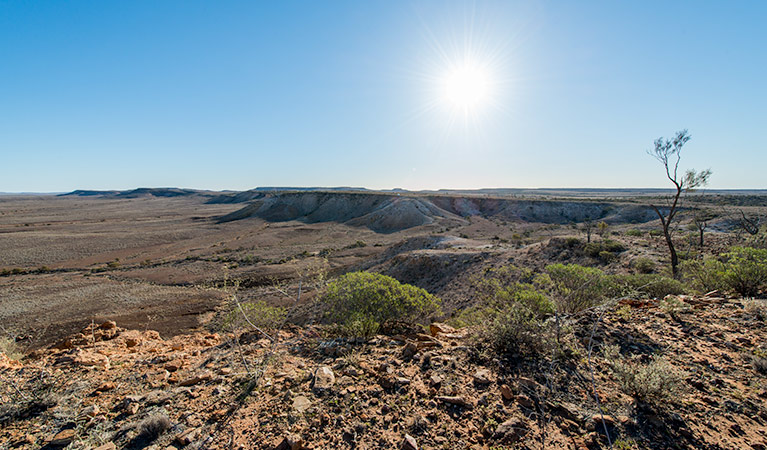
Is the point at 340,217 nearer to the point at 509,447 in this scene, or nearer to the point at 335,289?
the point at 335,289

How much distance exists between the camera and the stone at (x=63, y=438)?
317 cm

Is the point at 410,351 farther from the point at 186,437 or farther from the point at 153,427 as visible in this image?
the point at 153,427

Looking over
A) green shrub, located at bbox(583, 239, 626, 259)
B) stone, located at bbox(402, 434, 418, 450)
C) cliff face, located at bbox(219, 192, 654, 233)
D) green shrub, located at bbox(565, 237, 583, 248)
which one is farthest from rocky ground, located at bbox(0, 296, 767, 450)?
cliff face, located at bbox(219, 192, 654, 233)

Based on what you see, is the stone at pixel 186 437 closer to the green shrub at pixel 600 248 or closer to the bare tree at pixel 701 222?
the green shrub at pixel 600 248

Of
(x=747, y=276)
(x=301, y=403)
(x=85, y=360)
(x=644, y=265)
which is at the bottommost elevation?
(x=85, y=360)

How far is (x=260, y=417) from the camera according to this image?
339 cm

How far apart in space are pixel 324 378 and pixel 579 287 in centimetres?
548

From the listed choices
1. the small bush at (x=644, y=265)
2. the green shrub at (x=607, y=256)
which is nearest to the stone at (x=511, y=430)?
the small bush at (x=644, y=265)

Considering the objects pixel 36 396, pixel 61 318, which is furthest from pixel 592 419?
pixel 61 318

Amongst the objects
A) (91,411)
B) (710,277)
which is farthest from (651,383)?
(91,411)

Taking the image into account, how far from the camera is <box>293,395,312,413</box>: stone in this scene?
345cm

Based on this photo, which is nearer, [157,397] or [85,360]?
[157,397]

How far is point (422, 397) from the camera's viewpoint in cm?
356

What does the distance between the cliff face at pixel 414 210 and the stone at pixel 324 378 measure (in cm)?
4079
